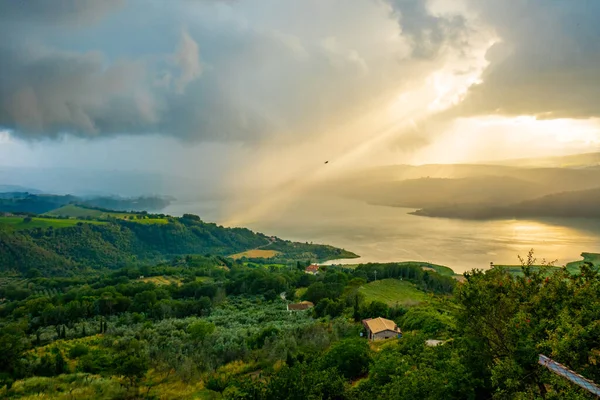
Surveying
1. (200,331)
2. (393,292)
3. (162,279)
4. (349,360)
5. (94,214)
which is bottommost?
(162,279)

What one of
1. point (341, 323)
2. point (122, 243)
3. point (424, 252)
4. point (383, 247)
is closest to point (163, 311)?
point (341, 323)

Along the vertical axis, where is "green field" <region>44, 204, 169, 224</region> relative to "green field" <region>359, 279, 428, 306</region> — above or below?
above

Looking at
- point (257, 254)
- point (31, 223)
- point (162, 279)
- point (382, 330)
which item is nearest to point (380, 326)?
point (382, 330)

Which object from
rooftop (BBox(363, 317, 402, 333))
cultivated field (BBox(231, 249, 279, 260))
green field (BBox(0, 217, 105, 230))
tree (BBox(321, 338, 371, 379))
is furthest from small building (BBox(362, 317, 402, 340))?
green field (BBox(0, 217, 105, 230))

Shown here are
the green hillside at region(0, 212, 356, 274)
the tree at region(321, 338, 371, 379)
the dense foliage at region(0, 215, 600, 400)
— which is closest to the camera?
the dense foliage at region(0, 215, 600, 400)

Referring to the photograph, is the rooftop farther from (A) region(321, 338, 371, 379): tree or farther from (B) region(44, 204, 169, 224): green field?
(B) region(44, 204, 169, 224): green field

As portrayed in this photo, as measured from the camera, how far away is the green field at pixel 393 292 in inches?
1897

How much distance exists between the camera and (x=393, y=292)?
53594 mm

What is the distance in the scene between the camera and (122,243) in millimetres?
123062

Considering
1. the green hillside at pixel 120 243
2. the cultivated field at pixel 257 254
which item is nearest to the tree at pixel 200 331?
the green hillside at pixel 120 243

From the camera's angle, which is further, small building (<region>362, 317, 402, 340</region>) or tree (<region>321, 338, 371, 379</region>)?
small building (<region>362, 317, 402, 340</region>)

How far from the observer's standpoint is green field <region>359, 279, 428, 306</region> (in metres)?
48.2

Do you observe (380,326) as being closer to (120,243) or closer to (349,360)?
(349,360)

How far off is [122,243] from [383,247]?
291 feet
